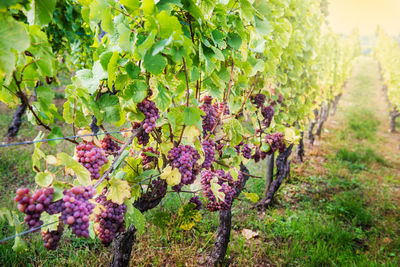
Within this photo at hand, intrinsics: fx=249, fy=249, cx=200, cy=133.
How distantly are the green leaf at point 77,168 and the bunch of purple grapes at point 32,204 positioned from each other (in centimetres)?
12

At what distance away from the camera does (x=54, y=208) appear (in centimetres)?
76

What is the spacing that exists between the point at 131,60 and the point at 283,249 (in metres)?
3.00

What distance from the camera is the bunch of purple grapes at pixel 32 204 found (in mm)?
711

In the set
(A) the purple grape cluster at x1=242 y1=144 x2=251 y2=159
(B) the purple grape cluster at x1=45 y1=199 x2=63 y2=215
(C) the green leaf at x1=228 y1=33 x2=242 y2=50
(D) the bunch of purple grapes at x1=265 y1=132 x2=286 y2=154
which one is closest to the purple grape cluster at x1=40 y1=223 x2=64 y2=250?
(B) the purple grape cluster at x1=45 y1=199 x2=63 y2=215

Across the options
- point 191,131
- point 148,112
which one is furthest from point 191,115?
point 148,112

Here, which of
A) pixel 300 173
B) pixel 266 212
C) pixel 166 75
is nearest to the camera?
pixel 166 75

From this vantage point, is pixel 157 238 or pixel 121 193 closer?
pixel 121 193

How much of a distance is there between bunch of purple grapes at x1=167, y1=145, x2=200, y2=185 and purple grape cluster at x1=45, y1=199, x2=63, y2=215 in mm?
477

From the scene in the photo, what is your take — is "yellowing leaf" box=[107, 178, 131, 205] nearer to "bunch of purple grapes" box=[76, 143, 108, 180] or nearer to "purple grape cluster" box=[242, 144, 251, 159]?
"bunch of purple grapes" box=[76, 143, 108, 180]

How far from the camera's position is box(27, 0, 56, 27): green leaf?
742 mm

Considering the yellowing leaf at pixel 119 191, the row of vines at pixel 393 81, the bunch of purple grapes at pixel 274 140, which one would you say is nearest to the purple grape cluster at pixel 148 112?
the yellowing leaf at pixel 119 191

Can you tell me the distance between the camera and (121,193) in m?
1.02

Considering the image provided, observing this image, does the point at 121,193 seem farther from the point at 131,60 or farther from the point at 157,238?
the point at 157,238

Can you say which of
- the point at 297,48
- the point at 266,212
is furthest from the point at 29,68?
the point at 266,212
